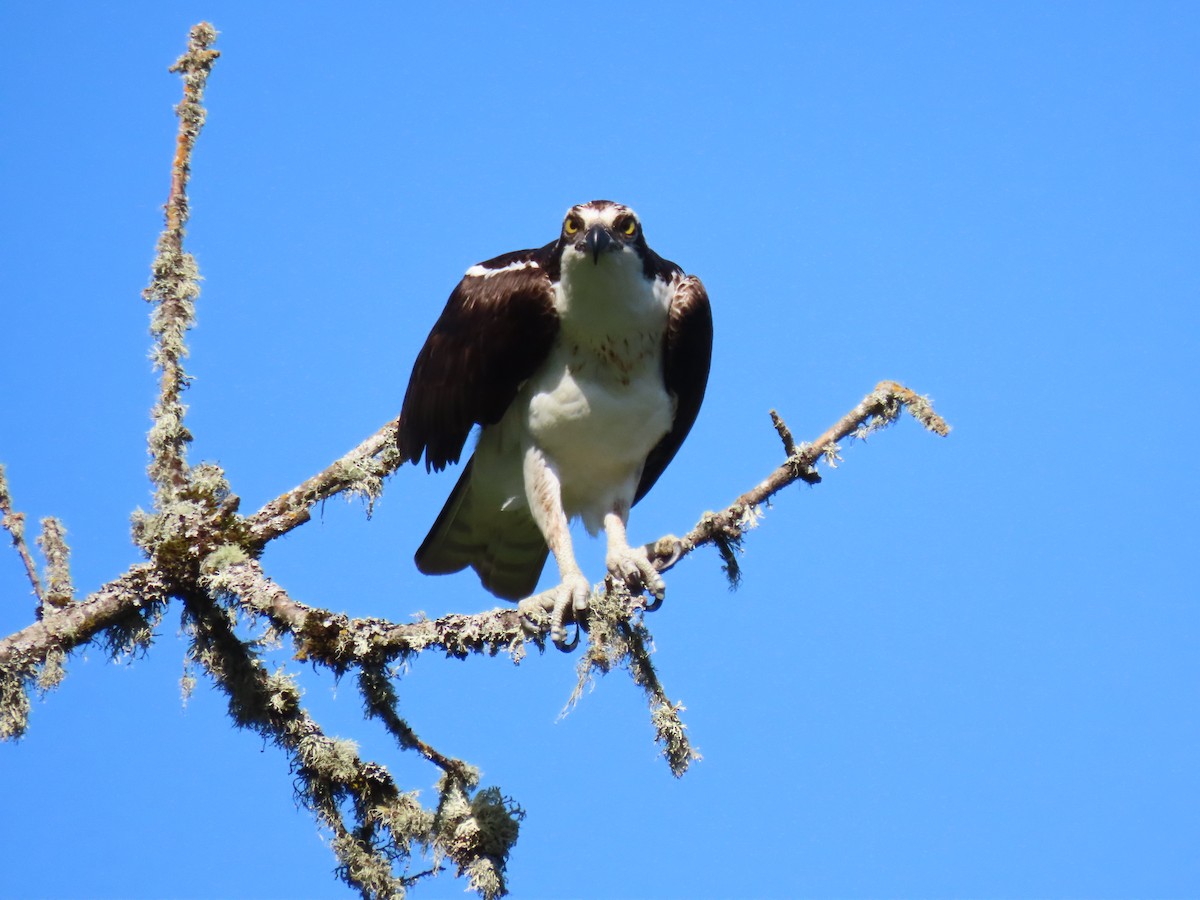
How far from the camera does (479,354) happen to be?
5723mm

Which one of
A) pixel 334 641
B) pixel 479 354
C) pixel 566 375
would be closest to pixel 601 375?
pixel 566 375

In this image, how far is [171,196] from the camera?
5.03 meters

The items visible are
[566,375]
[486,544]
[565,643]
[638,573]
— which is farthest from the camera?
[486,544]

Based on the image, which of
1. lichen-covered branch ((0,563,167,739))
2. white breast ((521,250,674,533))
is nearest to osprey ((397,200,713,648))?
white breast ((521,250,674,533))

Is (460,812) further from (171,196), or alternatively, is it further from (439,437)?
(171,196)

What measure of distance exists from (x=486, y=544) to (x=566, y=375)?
1.07 meters

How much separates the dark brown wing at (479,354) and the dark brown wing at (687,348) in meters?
0.54

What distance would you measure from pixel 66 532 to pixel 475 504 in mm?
2088

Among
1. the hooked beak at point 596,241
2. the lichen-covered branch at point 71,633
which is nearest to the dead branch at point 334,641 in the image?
the lichen-covered branch at point 71,633

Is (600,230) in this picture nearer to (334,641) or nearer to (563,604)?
(563,604)

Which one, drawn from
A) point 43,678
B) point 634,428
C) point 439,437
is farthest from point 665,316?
point 43,678

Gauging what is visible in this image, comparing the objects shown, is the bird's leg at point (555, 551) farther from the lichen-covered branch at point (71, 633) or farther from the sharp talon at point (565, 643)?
the lichen-covered branch at point (71, 633)

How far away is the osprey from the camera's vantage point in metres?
5.62

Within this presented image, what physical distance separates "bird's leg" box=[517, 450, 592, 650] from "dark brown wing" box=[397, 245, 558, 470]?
35 centimetres
